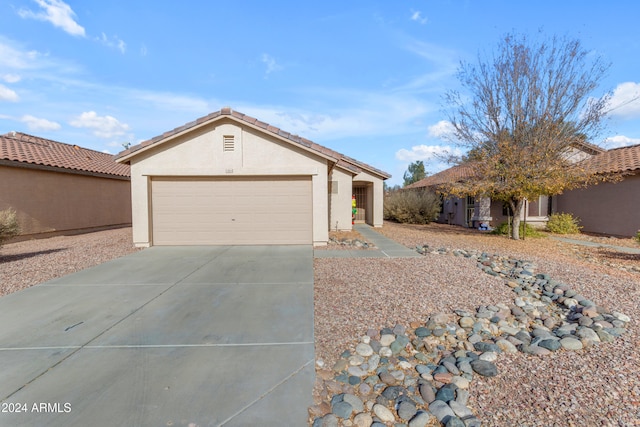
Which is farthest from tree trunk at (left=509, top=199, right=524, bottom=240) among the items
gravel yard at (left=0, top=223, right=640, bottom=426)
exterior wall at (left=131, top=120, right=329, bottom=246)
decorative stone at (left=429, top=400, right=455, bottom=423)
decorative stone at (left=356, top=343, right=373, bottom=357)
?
decorative stone at (left=429, top=400, right=455, bottom=423)

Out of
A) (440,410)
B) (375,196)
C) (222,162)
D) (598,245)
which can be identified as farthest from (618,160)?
(440,410)

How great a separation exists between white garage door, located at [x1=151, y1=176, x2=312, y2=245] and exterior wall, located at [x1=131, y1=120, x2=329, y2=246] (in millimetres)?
344

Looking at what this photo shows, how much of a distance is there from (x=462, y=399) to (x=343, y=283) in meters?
3.51

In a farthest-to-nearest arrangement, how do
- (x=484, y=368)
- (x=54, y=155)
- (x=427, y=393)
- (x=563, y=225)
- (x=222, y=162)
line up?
(x=54, y=155) < (x=563, y=225) < (x=222, y=162) < (x=484, y=368) < (x=427, y=393)

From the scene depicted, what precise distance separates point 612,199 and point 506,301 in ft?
43.2

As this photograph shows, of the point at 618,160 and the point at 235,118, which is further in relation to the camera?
the point at 618,160

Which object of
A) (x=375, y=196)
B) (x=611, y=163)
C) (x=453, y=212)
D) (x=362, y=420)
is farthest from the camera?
(x=453, y=212)

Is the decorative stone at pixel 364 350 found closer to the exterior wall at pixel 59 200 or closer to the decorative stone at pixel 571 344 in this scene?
the decorative stone at pixel 571 344

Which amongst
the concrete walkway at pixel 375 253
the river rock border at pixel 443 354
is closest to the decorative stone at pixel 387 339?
the river rock border at pixel 443 354

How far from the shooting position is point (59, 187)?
14648 millimetres

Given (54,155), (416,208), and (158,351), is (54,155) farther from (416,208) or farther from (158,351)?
(416,208)

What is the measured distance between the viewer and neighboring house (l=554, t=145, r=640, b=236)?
1316 centimetres

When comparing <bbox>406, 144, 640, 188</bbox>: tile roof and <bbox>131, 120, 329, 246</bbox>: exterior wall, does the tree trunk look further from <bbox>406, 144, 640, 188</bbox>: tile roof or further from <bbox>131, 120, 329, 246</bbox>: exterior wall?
<bbox>131, 120, 329, 246</bbox>: exterior wall

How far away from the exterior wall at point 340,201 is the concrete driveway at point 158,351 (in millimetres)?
9206
